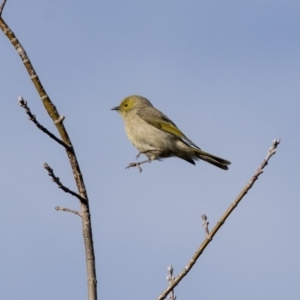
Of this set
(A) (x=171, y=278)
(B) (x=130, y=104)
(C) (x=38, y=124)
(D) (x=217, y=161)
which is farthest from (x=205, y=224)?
(B) (x=130, y=104)

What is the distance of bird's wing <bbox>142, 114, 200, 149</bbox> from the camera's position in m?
10.1

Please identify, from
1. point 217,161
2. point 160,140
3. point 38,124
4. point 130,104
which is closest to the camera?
point 38,124

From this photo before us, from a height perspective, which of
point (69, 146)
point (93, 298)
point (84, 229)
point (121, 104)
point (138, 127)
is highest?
point (121, 104)

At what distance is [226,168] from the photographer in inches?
376

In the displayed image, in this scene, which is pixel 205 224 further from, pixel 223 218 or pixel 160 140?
pixel 160 140

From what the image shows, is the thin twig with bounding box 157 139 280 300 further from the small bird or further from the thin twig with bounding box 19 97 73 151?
the small bird

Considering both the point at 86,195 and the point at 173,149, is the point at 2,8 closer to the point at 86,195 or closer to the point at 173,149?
the point at 86,195

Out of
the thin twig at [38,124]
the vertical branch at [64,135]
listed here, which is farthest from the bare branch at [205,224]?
the thin twig at [38,124]

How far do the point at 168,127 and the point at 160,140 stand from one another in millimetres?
478

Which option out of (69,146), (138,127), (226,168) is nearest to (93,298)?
(69,146)

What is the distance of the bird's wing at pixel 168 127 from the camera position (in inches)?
399

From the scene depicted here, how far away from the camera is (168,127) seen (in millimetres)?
10391

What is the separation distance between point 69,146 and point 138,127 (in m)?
6.95

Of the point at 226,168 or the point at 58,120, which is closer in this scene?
the point at 58,120
